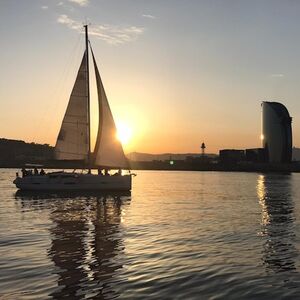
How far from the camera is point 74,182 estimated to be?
58750mm

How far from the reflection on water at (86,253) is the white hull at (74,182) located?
22.9m

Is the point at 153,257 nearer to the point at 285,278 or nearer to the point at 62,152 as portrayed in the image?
the point at 285,278

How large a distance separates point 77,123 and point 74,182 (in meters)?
7.67


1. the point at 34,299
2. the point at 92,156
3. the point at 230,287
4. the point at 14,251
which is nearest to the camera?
the point at 34,299

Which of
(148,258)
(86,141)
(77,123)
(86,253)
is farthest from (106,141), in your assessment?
(148,258)

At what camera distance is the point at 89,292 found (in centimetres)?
1363

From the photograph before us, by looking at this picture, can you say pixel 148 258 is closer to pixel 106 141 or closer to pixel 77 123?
pixel 106 141

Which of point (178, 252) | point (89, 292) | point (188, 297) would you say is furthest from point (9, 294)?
point (178, 252)

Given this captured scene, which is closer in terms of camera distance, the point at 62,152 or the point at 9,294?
the point at 9,294

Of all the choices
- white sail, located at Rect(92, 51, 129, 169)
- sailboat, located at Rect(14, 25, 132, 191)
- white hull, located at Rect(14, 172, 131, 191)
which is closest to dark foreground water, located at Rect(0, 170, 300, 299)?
white sail, located at Rect(92, 51, 129, 169)

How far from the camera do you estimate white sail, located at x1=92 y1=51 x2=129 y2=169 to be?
186ft

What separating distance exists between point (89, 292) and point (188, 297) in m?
2.97

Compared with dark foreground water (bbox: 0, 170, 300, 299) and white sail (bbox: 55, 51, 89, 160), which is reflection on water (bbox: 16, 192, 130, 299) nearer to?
dark foreground water (bbox: 0, 170, 300, 299)

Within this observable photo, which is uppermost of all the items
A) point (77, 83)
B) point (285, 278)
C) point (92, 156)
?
point (77, 83)
